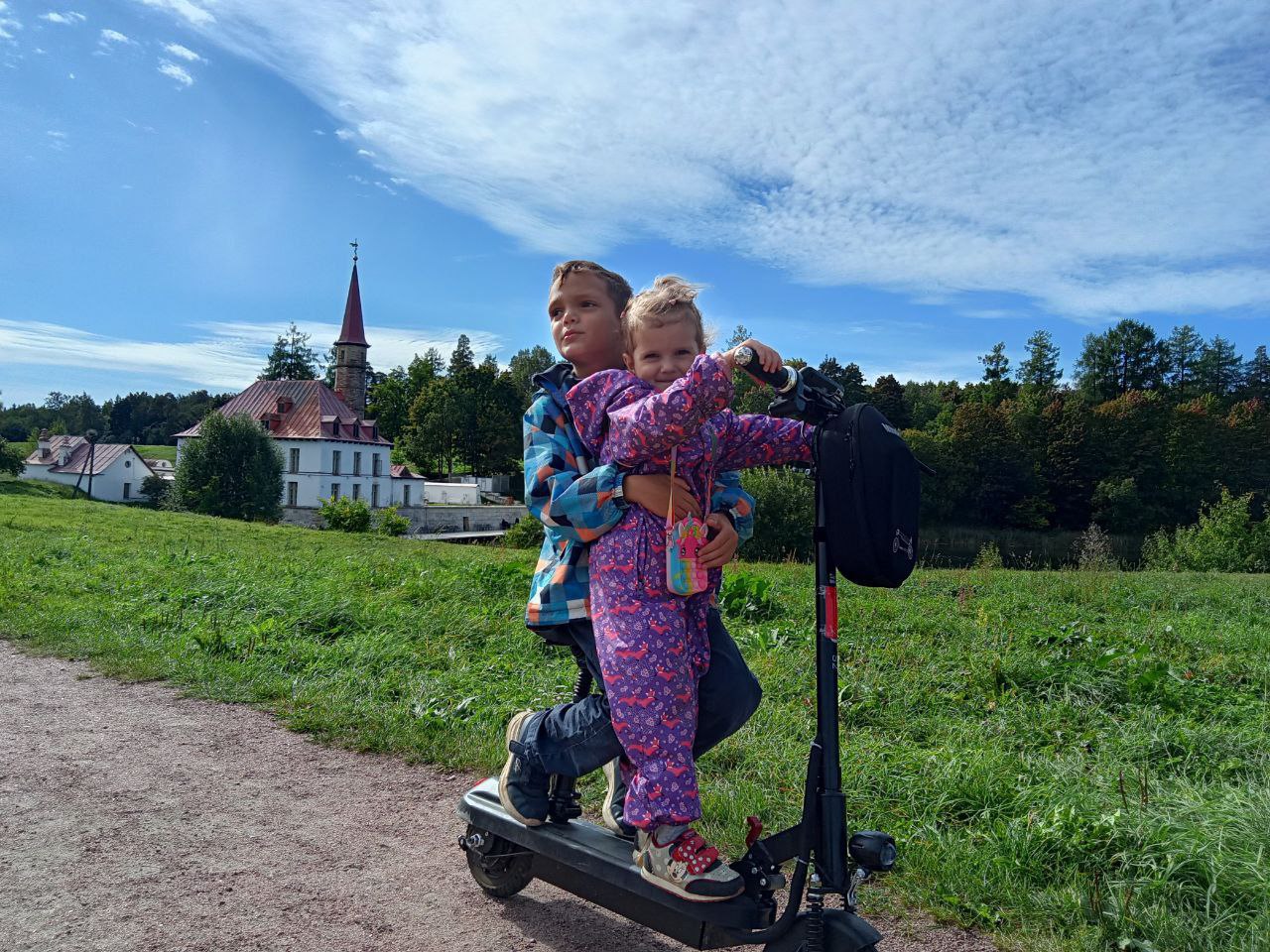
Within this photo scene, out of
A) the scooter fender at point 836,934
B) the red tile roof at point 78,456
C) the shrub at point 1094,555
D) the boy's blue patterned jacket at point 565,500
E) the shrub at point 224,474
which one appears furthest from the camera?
the red tile roof at point 78,456

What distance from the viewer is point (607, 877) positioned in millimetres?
2500

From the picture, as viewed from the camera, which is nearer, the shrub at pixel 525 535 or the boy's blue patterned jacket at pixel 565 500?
the boy's blue patterned jacket at pixel 565 500

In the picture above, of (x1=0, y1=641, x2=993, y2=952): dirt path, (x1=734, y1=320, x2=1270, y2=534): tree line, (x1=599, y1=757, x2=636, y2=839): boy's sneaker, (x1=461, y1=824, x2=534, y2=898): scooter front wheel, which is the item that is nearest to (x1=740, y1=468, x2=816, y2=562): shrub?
(x1=0, y1=641, x2=993, y2=952): dirt path

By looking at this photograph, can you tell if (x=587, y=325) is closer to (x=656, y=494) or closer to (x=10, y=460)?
(x=656, y=494)

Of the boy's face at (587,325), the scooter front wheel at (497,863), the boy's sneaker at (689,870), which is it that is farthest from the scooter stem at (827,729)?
the scooter front wheel at (497,863)

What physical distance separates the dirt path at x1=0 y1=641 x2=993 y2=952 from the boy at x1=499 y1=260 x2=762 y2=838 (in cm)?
42

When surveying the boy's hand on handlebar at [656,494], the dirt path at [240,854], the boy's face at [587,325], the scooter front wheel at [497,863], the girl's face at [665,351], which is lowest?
the dirt path at [240,854]

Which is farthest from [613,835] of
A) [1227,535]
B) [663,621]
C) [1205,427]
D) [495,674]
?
[1205,427]

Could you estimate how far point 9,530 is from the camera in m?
16.4

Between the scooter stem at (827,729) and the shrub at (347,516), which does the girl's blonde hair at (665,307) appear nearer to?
the scooter stem at (827,729)

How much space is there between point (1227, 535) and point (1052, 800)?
1027 inches

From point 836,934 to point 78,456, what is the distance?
94.4m

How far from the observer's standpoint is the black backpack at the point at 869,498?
84.8 inches

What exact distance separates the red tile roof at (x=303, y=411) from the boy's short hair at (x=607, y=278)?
7496 cm
